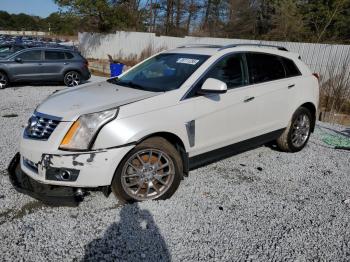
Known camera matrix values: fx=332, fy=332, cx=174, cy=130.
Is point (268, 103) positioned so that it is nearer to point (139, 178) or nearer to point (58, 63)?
point (139, 178)

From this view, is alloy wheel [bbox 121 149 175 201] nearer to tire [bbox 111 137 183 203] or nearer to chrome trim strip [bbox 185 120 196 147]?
tire [bbox 111 137 183 203]

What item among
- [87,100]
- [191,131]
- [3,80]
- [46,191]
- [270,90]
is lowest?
[3,80]

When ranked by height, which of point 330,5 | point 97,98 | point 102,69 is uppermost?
point 330,5

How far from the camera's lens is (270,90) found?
4.75 m

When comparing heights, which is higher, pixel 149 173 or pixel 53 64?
pixel 53 64

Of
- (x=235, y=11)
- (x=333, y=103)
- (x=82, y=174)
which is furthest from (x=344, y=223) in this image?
(x=235, y=11)

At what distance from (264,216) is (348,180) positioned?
1832 mm

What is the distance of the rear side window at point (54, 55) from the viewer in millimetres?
12531

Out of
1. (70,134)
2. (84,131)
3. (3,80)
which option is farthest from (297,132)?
(3,80)

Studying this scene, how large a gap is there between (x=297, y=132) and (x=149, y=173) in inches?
120

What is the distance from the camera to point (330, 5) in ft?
67.6

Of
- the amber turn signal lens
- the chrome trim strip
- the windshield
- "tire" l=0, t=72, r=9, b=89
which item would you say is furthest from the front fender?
"tire" l=0, t=72, r=9, b=89

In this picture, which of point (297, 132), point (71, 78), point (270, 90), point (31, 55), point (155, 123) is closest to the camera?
point (155, 123)

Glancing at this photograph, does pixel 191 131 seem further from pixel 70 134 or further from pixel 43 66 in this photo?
pixel 43 66
